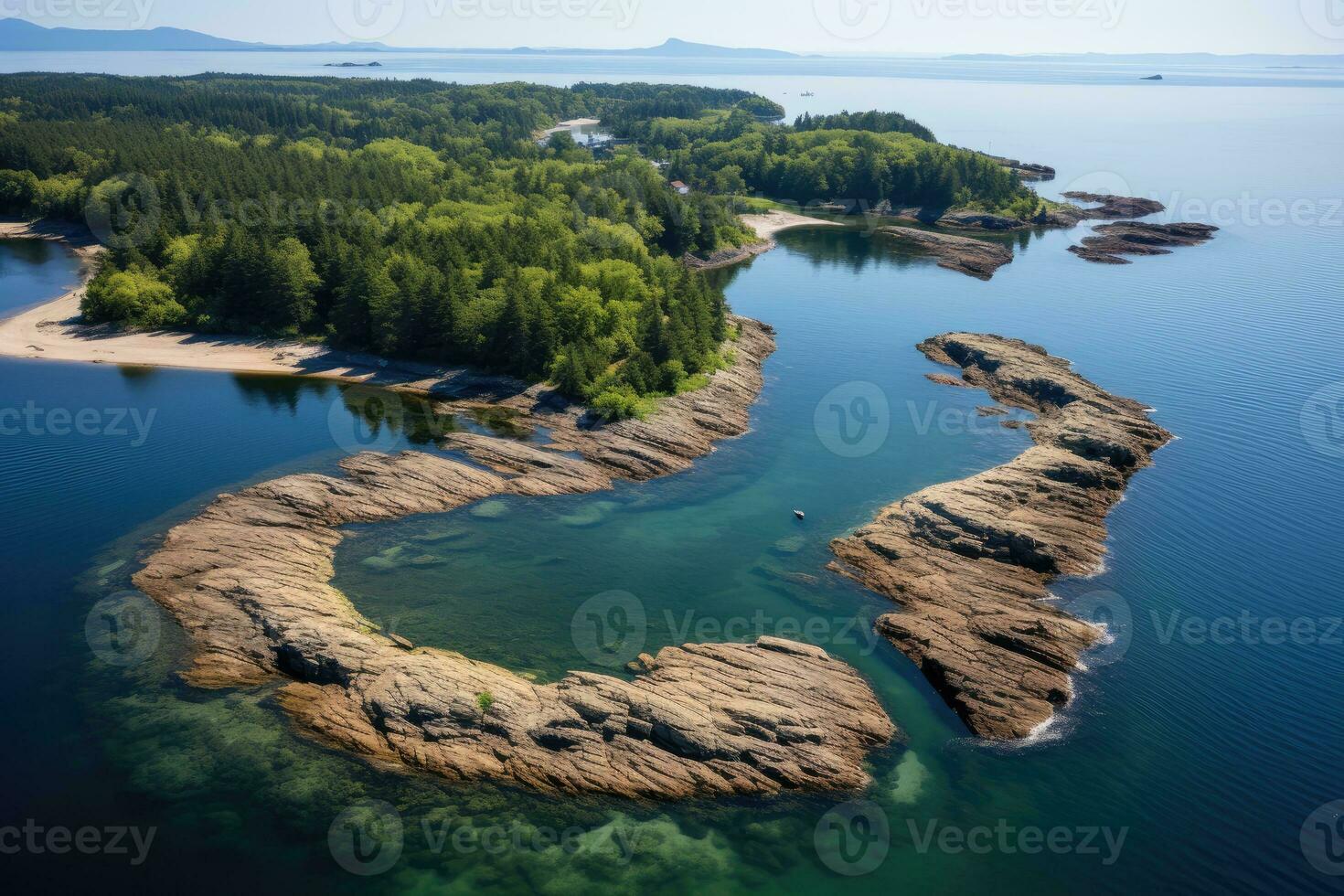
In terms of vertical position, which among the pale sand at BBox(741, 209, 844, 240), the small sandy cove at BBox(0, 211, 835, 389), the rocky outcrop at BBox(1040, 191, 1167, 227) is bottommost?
the small sandy cove at BBox(0, 211, 835, 389)

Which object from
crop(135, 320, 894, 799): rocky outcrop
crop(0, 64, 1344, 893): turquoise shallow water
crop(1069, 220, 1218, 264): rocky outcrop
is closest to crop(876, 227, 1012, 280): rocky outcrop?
crop(1069, 220, 1218, 264): rocky outcrop

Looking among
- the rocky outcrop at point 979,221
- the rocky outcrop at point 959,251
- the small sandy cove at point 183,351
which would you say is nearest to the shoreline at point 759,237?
the rocky outcrop at point 959,251

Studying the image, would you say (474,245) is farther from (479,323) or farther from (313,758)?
(313,758)

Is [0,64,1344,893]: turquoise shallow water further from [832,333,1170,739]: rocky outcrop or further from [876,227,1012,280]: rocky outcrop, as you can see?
[876,227,1012,280]: rocky outcrop

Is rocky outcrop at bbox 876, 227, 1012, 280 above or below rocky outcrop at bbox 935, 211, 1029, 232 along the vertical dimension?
below

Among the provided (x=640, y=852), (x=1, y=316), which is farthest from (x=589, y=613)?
(x=1, y=316)

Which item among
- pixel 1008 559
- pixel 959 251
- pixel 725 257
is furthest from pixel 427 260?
pixel 959 251

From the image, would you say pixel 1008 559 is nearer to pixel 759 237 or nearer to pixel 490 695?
pixel 490 695
